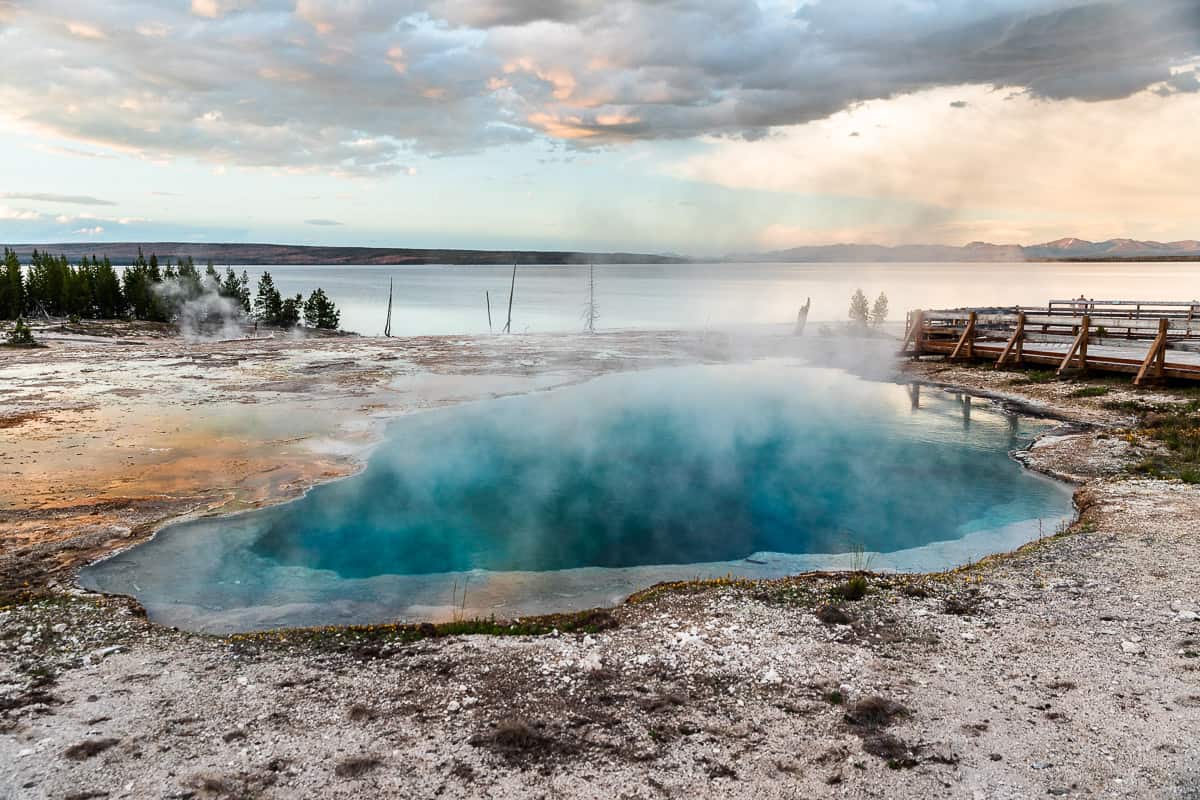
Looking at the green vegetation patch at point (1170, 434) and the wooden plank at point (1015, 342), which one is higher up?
the wooden plank at point (1015, 342)

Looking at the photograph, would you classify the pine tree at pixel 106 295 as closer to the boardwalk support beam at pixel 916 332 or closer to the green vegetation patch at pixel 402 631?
the boardwalk support beam at pixel 916 332

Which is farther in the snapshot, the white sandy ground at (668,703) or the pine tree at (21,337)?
the pine tree at (21,337)

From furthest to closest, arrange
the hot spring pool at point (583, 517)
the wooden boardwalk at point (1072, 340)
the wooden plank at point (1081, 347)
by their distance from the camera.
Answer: the wooden plank at point (1081, 347) < the wooden boardwalk at point (1072, 340) < the hot spring pool at point (583, 517)

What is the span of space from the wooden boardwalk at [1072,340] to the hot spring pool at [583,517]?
483 centimetres

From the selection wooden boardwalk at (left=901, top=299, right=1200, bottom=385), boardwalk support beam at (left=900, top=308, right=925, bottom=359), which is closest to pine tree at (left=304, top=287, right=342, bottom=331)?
boardwalk support beam at (left=900, top=308, right=925, bottom=359)

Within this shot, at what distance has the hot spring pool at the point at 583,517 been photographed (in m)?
10.5

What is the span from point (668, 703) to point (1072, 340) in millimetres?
29101

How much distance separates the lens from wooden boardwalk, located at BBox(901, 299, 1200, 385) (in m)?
22.4

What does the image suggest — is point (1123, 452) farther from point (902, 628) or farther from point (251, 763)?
point (251, 763)

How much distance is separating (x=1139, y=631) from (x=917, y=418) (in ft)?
54.8

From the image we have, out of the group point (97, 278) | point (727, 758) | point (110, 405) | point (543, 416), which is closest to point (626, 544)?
point (727, 758)

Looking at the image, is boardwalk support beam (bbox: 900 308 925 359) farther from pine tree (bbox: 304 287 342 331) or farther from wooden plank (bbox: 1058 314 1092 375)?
pine tree (bbox: 304 287 342 331)

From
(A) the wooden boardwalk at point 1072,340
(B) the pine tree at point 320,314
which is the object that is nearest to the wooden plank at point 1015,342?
(A) the wooden boardwalk at point 1072,340

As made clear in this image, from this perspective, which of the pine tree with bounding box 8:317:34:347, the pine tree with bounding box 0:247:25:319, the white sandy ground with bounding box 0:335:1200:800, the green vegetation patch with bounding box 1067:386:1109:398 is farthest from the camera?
the pine tree with bounding box 0:247:25:319
